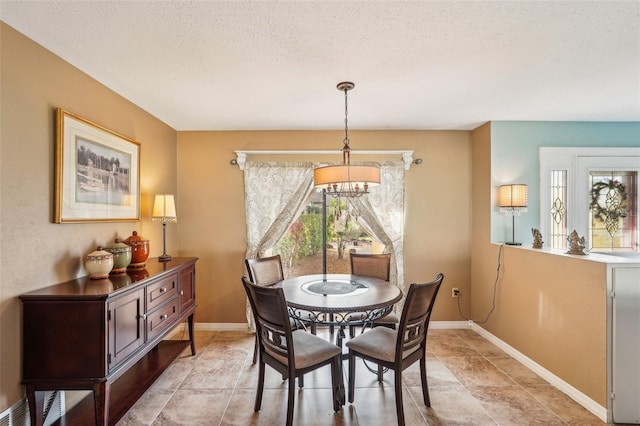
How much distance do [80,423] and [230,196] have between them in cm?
241

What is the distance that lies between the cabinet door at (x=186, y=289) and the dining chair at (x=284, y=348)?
101cm

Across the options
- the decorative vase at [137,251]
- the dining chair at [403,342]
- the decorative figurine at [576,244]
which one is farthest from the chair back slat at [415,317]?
the decorative vase at [137,251]

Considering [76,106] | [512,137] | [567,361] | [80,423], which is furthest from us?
[512,137]

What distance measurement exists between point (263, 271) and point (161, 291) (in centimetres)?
96

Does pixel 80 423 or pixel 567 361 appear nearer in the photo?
pixel 80 423

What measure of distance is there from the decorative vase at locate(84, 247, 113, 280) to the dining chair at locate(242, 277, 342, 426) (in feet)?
3.12

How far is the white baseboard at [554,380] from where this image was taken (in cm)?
206

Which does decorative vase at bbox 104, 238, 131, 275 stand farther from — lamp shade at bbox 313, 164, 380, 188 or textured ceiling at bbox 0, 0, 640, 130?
lamp shade at bbox 313, 164, 380, 188

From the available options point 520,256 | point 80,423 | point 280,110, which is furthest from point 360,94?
point 80,423

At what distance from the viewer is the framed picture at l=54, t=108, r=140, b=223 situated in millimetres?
1930

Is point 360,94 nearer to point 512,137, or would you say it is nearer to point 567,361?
point 512,137

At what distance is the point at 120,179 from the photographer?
253cm

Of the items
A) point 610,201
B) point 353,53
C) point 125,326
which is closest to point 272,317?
point 125,326

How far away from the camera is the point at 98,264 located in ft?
6.48
